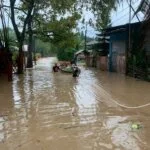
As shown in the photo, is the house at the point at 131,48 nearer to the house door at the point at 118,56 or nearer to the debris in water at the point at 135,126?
the house door at the point at 118,56

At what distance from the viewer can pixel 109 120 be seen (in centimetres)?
912

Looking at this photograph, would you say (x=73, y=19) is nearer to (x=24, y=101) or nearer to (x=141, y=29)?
(x=141, y=29)

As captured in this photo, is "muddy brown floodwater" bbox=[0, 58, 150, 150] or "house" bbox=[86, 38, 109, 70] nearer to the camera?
"muddy brown floodwater" bbox=[0, 58, 150, 150]

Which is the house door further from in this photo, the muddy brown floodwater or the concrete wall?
the muddy brown floodwater

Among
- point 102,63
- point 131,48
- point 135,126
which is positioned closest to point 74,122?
point 135,126

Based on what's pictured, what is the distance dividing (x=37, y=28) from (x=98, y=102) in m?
23.0

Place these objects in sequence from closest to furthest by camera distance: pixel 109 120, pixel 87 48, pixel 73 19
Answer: pixel 109 120 < pixel 73 19 < pixel 87 48

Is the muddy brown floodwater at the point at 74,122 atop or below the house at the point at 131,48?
below

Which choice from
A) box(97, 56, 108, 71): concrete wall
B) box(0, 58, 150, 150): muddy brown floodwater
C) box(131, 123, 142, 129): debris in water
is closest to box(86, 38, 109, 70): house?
box(97, 56, 108, 71): concrete wall

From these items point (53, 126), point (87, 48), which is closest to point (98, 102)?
point (53, 126)

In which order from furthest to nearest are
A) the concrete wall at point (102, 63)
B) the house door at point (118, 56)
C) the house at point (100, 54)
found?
the house at point (100, 54) → the concrete wall at point (102, 63) → the house door at point (118, 56)

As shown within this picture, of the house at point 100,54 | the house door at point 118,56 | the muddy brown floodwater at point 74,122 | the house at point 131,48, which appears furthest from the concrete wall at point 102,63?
the muddy brown floodwater at point 74,122

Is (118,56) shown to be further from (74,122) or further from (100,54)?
(74,122)

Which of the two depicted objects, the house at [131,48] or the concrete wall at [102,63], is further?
the concrete wall at [102,63]
